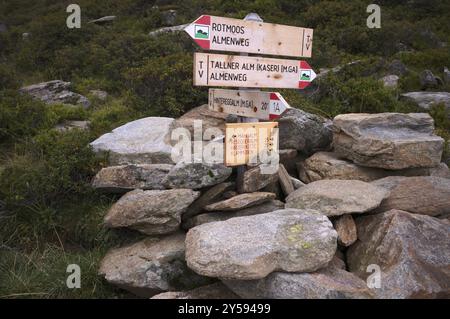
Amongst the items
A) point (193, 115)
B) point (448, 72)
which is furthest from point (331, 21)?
point (193, 115)

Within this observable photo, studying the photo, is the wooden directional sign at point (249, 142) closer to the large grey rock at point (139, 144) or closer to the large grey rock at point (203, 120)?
the large grey rock at point (139, 144)

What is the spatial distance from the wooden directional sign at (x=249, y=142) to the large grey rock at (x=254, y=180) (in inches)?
4.9

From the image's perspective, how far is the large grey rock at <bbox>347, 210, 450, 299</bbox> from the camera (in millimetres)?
4309

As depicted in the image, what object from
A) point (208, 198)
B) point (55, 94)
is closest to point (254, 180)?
point (208, 198)

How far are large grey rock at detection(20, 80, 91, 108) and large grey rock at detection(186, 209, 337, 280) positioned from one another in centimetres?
606

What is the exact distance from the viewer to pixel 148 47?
11.9 meters

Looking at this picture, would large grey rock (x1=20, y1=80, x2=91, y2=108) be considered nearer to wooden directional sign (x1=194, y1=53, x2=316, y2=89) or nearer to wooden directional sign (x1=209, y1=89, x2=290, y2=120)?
wooden directional sign (x1=209, y1=89, x2=290, y2=120)

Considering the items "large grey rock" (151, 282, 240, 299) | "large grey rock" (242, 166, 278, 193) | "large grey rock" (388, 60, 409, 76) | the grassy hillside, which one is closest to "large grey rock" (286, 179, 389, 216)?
"large grey rock" (242, 166, 278, 193)

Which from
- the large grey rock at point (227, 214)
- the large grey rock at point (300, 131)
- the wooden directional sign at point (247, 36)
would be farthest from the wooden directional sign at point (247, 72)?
the large grey rock at point (227, 214)

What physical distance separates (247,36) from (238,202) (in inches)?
75.1

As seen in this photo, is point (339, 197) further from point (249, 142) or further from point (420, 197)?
point (249, 142)

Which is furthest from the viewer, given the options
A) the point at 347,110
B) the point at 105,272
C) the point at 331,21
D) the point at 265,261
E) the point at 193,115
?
the point at 331,21

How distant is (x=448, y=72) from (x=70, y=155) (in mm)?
10870

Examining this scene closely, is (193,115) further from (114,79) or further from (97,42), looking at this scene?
(97,42)
